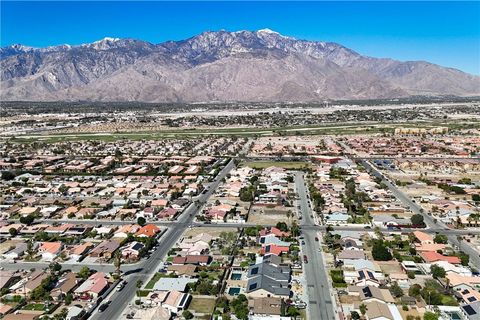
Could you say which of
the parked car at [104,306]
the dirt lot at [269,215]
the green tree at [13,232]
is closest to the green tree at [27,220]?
the green tree at [13,232]

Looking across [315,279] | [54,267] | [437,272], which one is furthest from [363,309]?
[54,267]

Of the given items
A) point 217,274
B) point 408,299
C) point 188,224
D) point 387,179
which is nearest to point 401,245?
point 408,299


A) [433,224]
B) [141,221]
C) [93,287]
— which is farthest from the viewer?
[433,224]

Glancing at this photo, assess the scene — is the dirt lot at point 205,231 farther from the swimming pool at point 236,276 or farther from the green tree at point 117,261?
the swimming pool at point 236,276

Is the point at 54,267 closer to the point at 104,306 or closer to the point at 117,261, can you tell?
the point at 117,261

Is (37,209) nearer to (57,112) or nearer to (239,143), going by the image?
(239,143)

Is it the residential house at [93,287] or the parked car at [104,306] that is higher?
the residential house at [93,287]
